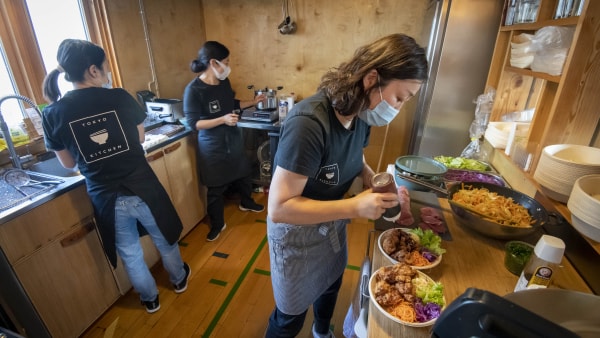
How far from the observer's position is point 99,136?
4.42ft

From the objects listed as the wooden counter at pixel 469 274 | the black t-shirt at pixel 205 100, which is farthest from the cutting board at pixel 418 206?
the black t-shirt at pixel 205 100

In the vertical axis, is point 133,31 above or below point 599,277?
above

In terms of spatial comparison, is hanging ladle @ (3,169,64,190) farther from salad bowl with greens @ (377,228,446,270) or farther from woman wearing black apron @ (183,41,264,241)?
salad bowl with greens @ (377,228,446,270)

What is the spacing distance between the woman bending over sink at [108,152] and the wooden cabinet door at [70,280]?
0.31 feet

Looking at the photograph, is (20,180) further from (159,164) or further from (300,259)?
(300,259)

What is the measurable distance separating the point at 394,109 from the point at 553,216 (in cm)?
74

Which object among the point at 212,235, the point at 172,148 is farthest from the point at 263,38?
the point at 212,235

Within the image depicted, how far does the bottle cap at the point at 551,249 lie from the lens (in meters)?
0.71

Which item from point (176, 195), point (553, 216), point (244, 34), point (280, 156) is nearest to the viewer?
point (280, 156)

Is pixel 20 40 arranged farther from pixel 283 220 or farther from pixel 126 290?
pixel 283 220

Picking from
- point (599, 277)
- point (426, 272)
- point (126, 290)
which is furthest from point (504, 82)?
point (126, 290)

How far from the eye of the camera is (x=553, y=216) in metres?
1.07

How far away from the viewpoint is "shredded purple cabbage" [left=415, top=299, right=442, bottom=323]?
0.75m

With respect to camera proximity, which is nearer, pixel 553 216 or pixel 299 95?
pixel 553 216
